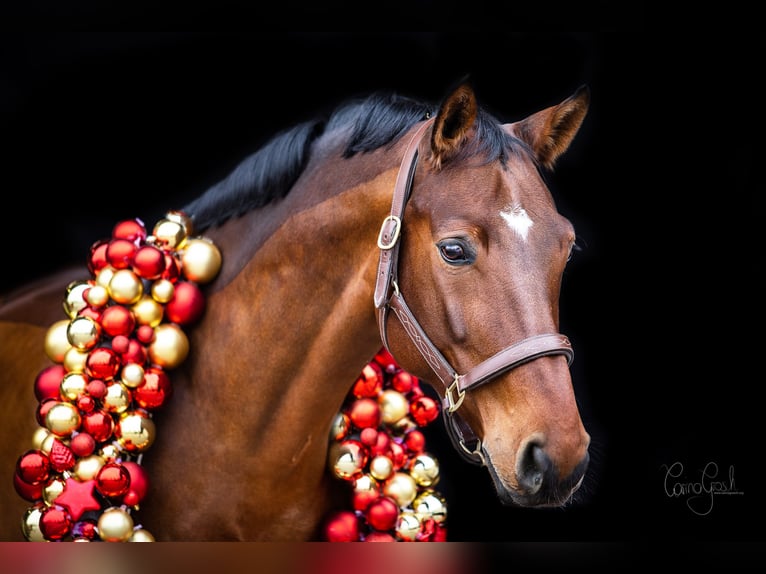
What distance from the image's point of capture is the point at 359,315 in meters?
1.93

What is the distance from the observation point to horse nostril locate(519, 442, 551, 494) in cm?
153

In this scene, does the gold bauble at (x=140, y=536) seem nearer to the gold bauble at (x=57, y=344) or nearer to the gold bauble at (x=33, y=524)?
the gold bauble at (x=33, y=524)

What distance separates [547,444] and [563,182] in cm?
229

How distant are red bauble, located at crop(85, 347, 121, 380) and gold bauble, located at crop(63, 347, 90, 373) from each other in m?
0.04

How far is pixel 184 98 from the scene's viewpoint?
3727 mm

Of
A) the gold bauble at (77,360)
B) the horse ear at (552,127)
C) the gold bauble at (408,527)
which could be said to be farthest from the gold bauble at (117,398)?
the horse ear at (552,127)

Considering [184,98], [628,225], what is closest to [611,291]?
[628,225]

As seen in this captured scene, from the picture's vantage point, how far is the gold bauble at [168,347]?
216cm

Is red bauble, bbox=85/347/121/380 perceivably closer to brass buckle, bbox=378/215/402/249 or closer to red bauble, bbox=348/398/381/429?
red bauble, bbox=348/398/381/429

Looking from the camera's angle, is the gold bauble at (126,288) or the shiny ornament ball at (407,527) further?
the shiny ornament ball at (407,527)

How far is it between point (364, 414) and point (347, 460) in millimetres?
173

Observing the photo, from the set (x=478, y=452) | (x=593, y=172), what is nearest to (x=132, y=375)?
(x=478, y=452)

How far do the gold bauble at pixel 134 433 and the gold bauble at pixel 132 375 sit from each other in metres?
0.09
